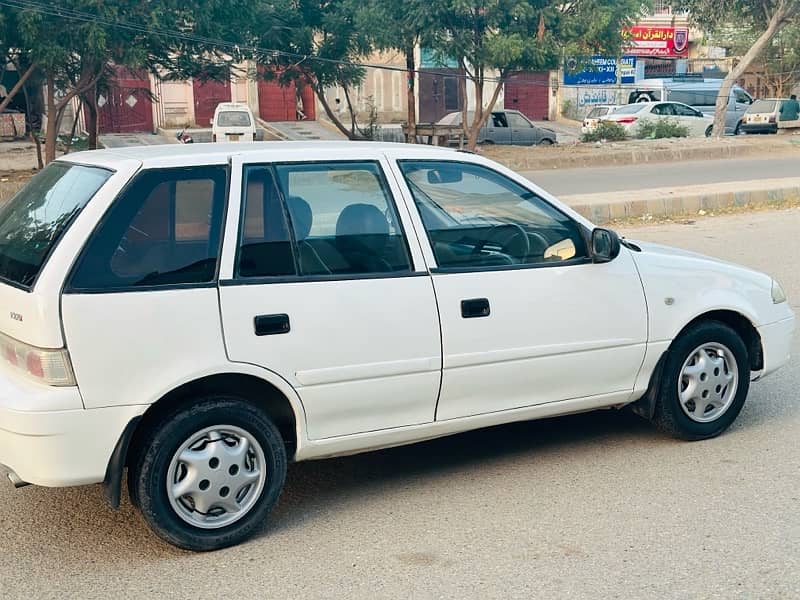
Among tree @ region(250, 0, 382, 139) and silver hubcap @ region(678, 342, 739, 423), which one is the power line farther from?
silver hubcap @ region(678, 342, 739, 423)

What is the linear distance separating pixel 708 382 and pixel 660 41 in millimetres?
44885

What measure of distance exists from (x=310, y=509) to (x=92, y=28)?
15.7 m

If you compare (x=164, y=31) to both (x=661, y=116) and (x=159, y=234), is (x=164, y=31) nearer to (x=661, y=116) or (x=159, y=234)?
(x=159, y=234)

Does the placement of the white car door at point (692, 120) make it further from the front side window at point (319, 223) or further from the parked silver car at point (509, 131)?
the front side window at point (319, 223)

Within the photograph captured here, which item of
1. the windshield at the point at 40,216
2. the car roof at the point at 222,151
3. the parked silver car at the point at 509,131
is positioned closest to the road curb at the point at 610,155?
the parked silver car at the point at 509,131

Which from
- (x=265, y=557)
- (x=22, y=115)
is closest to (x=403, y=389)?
(x=265, y=557)

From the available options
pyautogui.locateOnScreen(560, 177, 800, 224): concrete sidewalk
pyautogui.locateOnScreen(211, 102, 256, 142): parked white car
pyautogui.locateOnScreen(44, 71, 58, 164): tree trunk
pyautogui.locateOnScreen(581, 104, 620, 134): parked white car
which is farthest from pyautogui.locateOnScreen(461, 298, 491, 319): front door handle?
pyautogui.locateOnScreen(581, 104, 620, 134): parked white car

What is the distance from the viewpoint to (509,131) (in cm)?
3053

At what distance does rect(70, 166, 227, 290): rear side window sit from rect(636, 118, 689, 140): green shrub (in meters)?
26.8

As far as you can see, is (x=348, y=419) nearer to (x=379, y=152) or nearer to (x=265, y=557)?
(x=265, y=557)

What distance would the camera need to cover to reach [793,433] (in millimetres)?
5355

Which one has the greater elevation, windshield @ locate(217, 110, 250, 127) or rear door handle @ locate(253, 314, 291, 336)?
windshield @ locate(217, 110, 250, 127)

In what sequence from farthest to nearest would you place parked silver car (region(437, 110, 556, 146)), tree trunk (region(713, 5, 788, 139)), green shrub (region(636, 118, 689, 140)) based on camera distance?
1. parked silver car (region(437, 110, 556, 146))
2. green shrub (region(636, 118, 689, 140))
3. tree trunk (region(713, 5, 788, 139))

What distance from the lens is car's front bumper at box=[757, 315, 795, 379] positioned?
5277 mm
